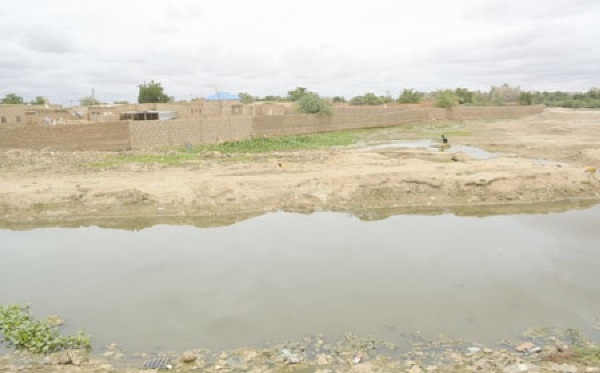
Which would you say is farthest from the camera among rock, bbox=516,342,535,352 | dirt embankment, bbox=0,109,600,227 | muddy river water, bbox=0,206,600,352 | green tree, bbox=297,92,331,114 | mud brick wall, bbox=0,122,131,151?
green tree, bbox=297,92,331,114

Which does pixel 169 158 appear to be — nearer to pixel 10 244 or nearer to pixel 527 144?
pixel 10 244

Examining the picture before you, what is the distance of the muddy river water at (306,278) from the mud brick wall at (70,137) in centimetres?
1028

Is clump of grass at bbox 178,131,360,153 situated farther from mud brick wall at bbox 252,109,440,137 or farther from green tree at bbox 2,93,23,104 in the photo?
green tree at bbox 2,93,23,104

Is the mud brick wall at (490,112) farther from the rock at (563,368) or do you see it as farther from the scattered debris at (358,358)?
the scattered debris at (358,358)

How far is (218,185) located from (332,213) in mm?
3332

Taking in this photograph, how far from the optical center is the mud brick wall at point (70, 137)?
20.6 m

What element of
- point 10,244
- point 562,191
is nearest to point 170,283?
point 10,244

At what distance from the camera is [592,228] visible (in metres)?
11.3

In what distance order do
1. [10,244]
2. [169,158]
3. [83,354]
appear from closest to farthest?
[83,354] < [10,244] < [169,158]

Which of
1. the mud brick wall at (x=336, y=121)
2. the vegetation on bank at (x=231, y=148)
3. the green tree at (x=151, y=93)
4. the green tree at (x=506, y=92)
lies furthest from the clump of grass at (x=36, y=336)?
the green tree at (x=506, y=92)

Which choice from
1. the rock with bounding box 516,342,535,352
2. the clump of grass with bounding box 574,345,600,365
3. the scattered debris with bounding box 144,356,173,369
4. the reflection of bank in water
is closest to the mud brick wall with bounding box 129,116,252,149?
the reflection of bank in water

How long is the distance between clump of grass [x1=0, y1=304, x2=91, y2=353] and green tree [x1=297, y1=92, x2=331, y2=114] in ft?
105

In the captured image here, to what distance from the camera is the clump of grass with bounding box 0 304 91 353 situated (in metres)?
6.02

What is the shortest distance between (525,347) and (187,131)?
20661mm
